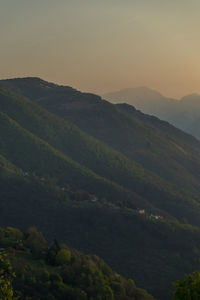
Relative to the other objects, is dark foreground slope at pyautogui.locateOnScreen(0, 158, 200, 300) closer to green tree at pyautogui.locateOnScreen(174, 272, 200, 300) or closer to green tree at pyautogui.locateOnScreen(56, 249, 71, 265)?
green tree at pyautogui.locateOnScreen(56, 249, 71, 265)

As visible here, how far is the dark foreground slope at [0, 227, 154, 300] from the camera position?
50250 mm

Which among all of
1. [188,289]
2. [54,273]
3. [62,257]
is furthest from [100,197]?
[188,289]

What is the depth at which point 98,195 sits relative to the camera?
411 feet

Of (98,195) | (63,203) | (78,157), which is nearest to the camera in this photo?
(63,203)

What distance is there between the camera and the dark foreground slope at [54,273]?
5025 cm

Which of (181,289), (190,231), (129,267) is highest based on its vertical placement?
(181,289)

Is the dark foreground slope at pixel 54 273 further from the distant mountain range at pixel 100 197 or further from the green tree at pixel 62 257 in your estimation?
the distant mountain range at pixel 100 197

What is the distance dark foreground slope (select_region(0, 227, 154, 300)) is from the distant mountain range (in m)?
24.0

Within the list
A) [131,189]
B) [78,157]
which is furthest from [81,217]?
[78,157]

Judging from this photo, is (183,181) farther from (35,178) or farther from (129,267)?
(129,267)

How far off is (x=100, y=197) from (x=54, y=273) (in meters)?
72.1

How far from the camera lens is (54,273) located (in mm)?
52781

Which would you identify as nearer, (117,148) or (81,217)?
(81,217)

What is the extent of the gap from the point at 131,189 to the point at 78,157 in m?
29.3
